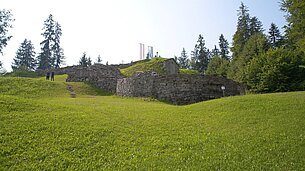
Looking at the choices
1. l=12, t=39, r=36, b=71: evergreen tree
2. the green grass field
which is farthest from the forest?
the green grass field

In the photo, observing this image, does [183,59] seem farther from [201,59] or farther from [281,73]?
[281,73]

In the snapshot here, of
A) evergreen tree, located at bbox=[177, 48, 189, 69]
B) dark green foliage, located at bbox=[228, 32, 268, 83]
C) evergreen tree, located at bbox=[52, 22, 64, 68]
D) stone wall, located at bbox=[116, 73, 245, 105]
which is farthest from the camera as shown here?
evergreen tree, located at bbox=[177, 48, 189, 69]

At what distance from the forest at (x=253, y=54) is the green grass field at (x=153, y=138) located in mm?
10614

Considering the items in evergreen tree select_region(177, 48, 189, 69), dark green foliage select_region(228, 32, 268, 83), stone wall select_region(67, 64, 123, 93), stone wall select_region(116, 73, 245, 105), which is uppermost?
evergreen tree select_region(177, 48, 189, 69)

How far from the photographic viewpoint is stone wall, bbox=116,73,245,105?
18031 millimetres

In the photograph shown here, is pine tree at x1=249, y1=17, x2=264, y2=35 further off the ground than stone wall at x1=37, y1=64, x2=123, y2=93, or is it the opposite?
pine tree at x1=249, y1=17, x2=264, y2=35

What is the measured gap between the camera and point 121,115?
1095 centimetres

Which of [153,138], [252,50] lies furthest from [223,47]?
[153,138]

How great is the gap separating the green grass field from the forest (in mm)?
10614

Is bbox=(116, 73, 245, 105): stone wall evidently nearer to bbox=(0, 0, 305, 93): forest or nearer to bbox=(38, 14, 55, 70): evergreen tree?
bbox=(0, 0, 305, 93): forest

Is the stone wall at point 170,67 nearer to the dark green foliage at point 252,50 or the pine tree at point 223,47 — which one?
the dark green foliage at point 252,50

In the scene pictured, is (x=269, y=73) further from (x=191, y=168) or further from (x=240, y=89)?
(x=191, y=168)

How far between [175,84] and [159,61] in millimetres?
16124

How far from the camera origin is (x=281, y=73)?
22016 millimetres
